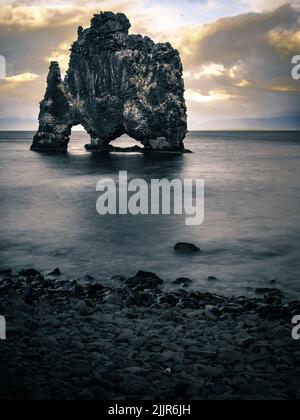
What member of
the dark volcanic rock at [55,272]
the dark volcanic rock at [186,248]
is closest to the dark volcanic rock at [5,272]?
the dark volcanic rock at [55,272]

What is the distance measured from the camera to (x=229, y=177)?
52.7 m

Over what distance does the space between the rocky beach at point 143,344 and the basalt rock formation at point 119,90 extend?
72632 millimetres

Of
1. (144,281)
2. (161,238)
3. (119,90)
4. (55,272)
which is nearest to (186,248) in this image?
(161,238)

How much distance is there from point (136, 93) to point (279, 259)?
7195 cm

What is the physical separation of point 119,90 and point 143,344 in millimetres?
81753

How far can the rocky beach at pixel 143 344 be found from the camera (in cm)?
793

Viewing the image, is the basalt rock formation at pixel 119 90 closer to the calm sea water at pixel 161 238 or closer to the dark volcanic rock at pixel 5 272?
the calm sea water at pixel 161 238

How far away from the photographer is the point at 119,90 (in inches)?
3410

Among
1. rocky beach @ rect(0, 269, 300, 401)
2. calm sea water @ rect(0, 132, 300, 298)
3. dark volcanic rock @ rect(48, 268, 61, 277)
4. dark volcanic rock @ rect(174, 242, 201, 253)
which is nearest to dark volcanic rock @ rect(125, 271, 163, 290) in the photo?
rocky beach @ rect(0, 269, 300, 401)

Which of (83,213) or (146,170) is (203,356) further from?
(146,170)

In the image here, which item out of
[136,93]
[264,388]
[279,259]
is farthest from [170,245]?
[136,93]

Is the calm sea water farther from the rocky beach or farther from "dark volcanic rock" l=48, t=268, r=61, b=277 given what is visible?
the rocky beach

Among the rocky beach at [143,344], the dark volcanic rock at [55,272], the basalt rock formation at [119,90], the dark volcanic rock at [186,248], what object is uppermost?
the basalt rock formation at [119,90]

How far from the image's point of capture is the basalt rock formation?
8394cm
